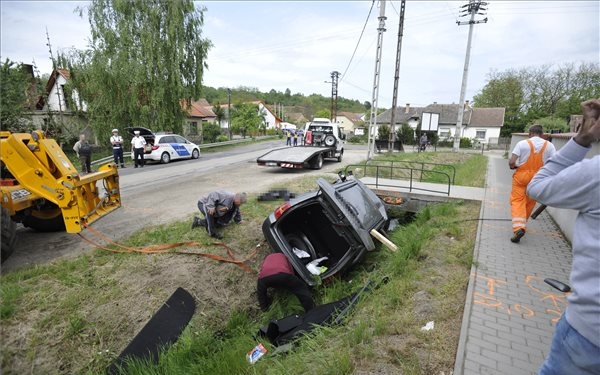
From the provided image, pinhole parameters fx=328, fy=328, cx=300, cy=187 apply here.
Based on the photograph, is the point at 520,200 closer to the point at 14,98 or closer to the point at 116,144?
the point at 116,144

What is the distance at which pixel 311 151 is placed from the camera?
523 inches

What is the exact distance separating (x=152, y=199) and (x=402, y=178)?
9004mm

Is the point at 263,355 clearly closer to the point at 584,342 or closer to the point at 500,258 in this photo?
the point at 584,342

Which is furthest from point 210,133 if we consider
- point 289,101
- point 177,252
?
point 289,101

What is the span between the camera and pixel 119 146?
572 inches

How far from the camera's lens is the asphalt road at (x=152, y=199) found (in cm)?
518

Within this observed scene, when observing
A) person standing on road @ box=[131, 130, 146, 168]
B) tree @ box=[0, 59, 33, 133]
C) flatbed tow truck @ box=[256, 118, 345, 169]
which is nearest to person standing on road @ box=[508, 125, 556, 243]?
flatbed tow truck @ box=[256, 118, 345, 169]

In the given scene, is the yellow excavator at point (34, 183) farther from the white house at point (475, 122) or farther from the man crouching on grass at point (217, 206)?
the white house at point (475, 122)

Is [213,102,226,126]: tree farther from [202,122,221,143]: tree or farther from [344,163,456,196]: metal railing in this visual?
[344,163,456,196]: metal railing

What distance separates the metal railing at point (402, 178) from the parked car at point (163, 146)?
367 inches

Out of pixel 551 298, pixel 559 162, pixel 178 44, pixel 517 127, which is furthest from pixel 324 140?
pixel 517 127

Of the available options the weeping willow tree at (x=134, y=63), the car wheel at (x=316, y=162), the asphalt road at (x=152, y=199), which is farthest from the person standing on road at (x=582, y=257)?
the weeping willow tree at (x=134, y=63)

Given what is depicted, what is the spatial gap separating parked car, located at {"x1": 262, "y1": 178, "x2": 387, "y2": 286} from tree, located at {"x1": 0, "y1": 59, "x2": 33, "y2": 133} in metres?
17.5

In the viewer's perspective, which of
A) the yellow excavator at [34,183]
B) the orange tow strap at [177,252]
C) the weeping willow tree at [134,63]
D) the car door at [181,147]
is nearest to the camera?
the yellow excavator at [34,183]
